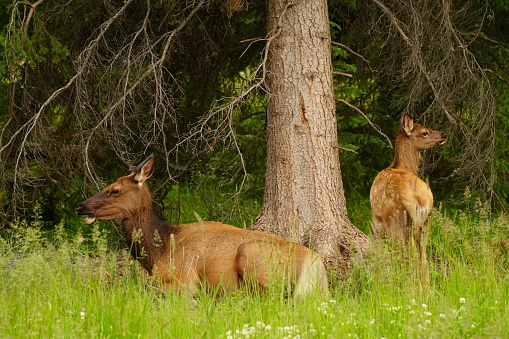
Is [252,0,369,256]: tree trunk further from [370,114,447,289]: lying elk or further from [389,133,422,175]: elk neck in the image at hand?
[389,133,422,175]: elk neck

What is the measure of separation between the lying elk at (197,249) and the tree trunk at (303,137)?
1172 millimetres

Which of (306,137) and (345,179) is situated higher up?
(306,137)

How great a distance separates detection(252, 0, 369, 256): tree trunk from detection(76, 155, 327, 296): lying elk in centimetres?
117

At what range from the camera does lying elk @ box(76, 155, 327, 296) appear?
22.6 feet

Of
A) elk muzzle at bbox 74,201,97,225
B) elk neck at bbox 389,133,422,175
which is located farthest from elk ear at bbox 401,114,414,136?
elk muzzle at bbox 74,201,97,225

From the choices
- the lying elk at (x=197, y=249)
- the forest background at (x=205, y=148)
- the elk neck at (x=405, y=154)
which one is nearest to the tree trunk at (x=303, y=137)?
the forest background at (x=205, y=148)

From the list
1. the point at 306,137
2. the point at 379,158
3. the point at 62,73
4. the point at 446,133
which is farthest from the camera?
the point at 379,158

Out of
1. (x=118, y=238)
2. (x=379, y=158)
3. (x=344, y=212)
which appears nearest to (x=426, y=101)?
(x=379, y=158)

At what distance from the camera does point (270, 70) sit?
29.1ft

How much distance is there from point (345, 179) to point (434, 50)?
8.80 feet

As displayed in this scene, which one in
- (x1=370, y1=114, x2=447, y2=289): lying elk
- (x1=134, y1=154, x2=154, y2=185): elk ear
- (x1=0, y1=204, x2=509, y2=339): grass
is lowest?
(x1=0, y1=204, x2=509, y2=339): grass

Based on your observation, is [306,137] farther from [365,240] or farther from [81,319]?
[81,319]

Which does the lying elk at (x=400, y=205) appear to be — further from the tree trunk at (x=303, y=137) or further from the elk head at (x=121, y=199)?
the elk head at (x=121, y=199)

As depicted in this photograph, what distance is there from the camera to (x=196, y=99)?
10.9 m
